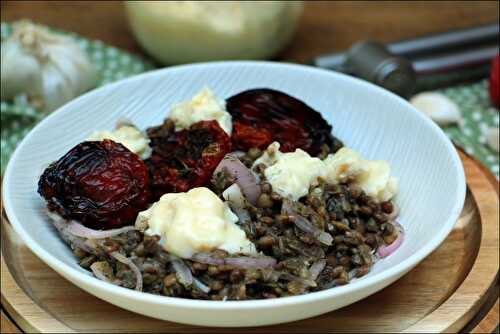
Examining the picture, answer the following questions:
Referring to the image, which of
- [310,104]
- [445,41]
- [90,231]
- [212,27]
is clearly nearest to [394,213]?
[310,104]

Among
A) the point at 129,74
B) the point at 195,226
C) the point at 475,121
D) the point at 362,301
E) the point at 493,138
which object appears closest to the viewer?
the point at 195,226

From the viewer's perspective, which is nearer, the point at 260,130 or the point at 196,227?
the point at 196,227

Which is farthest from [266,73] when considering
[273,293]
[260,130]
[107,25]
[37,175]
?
[107,25]

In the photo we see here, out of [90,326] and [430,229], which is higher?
[430,229]

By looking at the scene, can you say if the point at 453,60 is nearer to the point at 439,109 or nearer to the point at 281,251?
the point at 439,109

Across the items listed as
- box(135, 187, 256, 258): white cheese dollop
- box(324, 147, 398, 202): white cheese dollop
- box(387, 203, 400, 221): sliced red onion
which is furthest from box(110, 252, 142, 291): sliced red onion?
box(387, 203, 400, 221): sliced red onion

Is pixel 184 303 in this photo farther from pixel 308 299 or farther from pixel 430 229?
pixel 430 229

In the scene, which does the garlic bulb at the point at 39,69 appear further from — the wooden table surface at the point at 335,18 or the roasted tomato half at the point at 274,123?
the roasted tomato half at the point at 274,123
